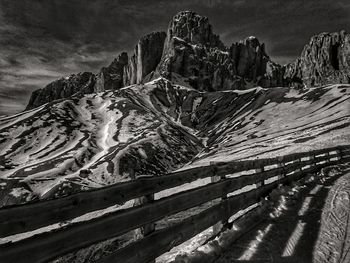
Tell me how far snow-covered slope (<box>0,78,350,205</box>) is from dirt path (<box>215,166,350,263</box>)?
56.1 m

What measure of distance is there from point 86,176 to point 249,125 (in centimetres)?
7897

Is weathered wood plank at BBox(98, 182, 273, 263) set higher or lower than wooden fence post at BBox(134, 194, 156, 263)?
lower

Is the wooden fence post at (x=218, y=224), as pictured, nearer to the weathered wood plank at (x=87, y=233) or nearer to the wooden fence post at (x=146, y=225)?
the weathered wood plank at (x=87, y=233)

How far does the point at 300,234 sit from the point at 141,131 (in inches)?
4950

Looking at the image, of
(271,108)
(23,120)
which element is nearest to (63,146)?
(23,120)

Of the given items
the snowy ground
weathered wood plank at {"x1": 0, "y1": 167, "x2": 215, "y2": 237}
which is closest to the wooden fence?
weathered wood plank at {"x1": 0, "y1": 167, "x2": 215, "y2": 237}

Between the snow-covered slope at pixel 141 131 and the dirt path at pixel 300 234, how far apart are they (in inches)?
2210

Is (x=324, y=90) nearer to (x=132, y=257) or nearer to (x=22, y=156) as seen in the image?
(x=22, y=156)

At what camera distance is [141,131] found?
132 metres

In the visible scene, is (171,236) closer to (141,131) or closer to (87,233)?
(87,233)

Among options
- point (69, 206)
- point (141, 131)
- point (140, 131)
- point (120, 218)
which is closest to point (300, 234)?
point (120, 218)

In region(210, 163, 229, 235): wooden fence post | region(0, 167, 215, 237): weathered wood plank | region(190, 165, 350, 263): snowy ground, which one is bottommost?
region(190, 165, 350, 263): snowy ground

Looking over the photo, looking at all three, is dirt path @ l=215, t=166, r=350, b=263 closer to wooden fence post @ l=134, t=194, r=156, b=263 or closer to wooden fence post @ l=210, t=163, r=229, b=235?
wooden fence post @ l=210, t=163, r=229, b=235

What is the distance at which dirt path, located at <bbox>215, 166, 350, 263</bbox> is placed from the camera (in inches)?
225
